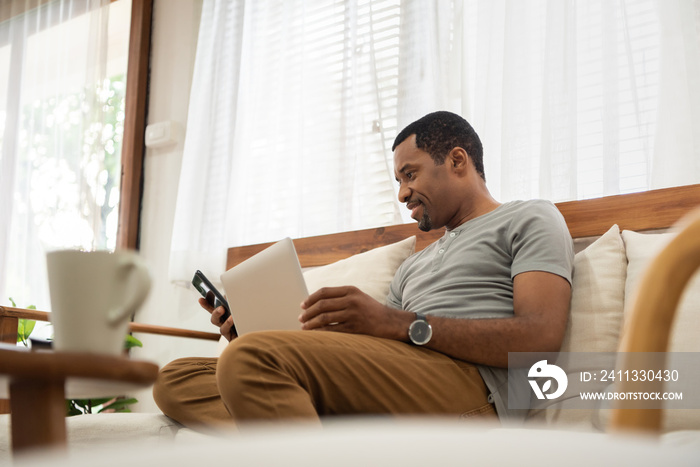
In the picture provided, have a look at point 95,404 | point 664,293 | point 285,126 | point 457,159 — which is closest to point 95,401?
point 95,404

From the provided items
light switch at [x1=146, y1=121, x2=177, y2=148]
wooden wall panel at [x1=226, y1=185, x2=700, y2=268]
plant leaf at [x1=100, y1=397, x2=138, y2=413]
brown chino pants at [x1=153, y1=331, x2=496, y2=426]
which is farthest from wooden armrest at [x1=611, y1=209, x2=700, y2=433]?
light switch at [x1=146, y1=121, x2=177, y2=148]

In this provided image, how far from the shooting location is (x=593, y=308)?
4.37 feet

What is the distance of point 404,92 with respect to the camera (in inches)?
87.0

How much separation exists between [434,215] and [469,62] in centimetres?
69

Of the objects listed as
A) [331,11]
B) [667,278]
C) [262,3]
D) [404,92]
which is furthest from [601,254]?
[262,3]

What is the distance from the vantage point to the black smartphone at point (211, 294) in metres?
1.67

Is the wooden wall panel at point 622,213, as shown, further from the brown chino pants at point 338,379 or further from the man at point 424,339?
the brown chino pants at point 338,379

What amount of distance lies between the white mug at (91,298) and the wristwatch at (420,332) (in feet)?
2.62

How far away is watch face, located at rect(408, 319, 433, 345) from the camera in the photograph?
129 centimetres

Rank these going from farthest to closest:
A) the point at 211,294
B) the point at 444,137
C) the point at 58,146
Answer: the point at 58,146 < the point at 444,137 < the point at 211,294

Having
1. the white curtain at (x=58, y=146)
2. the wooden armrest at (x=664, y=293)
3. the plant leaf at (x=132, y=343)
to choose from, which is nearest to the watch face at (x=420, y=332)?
the wooden armrest at (x=664, y=293)

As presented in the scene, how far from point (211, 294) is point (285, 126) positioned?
3.37 ft

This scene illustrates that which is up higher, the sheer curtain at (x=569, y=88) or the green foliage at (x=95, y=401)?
the sheer curtain at (x=569, y=88)

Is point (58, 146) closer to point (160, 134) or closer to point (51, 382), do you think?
point (160, 134)
